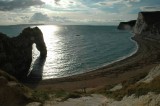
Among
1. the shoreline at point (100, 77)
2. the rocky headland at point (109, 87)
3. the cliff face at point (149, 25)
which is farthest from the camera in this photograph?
the cliff face at point (149, 25)

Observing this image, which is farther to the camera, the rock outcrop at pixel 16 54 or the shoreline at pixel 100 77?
the rock outcrop at pixel 16 54

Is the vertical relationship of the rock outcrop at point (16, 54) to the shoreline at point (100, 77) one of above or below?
above

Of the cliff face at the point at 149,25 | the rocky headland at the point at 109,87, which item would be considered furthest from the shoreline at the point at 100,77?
the cliff face at the point at 149,25

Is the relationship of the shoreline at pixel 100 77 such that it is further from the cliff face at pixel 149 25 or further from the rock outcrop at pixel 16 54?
the cliff face at pixel 149 25

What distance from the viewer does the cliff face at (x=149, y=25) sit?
544 feet

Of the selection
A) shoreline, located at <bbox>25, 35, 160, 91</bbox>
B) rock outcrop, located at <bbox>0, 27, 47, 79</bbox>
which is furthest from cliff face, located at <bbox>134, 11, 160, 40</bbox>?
rock outcrop, located at <bbox>0, 27, 47, 79</bbox>

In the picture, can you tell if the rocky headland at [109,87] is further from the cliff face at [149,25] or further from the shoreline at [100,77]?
the cliff face at [149,25]

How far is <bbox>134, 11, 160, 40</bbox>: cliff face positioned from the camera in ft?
544

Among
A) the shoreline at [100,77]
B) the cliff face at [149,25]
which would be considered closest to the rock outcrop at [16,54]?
the shoreline at [100,77]

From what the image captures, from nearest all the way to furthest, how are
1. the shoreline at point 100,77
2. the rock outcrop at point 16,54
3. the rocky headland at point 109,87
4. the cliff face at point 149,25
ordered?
the rocky headland at point 109,87 < the shoreline at point 100,77 < the rock outcrop at point 16,54 < the cliff face at point 149,25

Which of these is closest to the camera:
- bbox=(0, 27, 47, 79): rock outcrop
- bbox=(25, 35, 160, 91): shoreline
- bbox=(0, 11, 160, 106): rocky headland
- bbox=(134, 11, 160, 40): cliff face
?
bbox=(0, 11, 160, 106): rocky headland

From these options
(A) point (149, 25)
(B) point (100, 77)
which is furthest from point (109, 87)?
(A) point (149, 25)

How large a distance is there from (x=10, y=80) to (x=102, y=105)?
430 inches

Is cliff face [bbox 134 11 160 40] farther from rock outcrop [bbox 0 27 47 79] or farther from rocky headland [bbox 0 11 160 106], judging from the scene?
rock outcrop [bbox 0 27 47 79]
